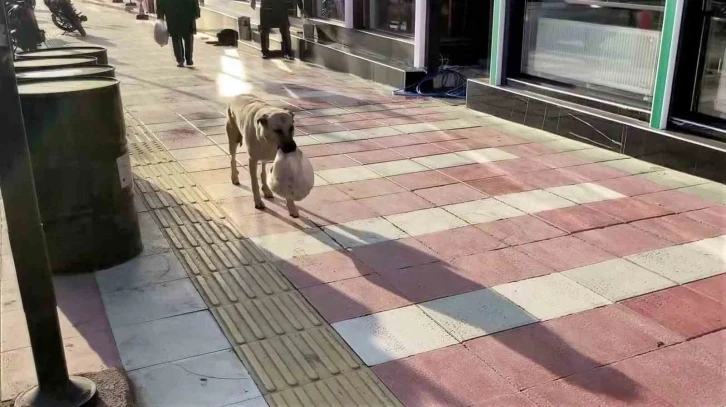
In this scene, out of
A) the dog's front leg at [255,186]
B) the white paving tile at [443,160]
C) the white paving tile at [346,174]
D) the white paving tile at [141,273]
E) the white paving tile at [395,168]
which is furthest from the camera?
the white paving tile at [443,160]

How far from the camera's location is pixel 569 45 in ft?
28.3

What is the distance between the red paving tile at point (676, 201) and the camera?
18.7 feet

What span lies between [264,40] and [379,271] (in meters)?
11.5

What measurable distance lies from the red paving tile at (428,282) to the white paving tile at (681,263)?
1284 millimetres

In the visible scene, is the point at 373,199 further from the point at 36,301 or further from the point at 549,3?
the point at 549,3

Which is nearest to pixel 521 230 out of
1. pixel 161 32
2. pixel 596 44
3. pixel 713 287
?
pixel 713 287

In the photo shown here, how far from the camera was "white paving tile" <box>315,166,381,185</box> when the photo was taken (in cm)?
652

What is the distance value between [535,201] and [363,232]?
5.48 feet

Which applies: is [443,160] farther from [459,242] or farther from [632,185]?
[459,242]

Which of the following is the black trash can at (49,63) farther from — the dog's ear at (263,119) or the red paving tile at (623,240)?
the red paving tile at (623,240)

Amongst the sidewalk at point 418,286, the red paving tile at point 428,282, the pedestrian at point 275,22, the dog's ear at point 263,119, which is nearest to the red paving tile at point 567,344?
the sidewalk at point 418,286

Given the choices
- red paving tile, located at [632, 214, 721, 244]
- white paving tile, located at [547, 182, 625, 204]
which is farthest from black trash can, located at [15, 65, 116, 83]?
red paving tile, located at [632, 214, 721, 244]

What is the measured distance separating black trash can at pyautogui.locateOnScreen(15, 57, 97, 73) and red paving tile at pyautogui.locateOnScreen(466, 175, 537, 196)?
3.60 m

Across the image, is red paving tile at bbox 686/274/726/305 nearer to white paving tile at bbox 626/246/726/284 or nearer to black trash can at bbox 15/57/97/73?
white paving tile at bbox 626/246/726/284
